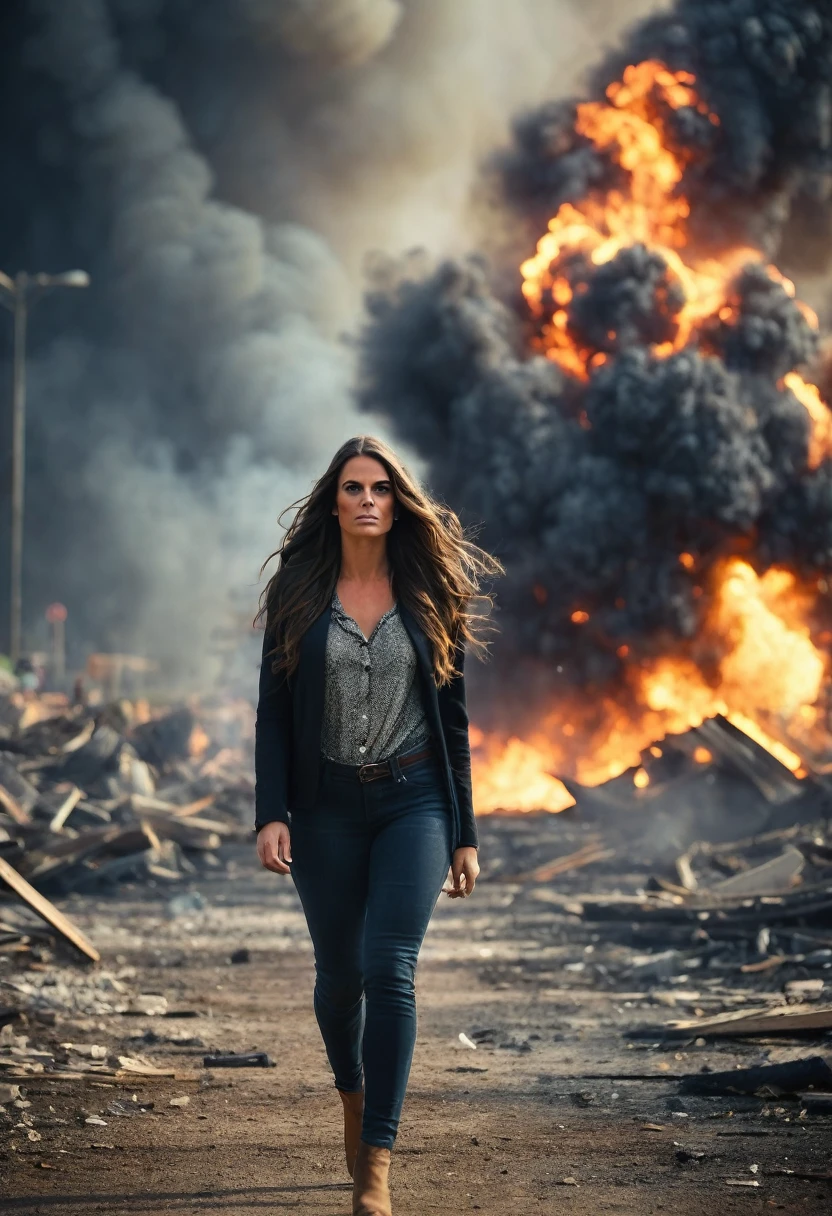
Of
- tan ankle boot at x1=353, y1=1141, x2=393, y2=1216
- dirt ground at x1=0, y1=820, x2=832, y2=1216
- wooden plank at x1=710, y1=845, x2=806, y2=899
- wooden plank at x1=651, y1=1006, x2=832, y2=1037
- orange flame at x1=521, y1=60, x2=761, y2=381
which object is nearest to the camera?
tan ankle boot at x1=353, y1=1141, x2=393, y2=1216

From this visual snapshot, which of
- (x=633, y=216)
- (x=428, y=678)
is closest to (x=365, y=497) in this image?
(x=428, y=678)

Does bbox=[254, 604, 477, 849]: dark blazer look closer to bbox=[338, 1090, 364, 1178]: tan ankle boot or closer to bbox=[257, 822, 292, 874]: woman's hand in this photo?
bbox=[257, 822, 292, 874]: woman's hand

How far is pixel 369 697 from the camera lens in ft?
13.5

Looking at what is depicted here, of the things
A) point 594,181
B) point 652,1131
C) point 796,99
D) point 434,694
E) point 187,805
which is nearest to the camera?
point 434,694

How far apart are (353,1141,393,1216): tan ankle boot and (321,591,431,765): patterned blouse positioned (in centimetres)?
106

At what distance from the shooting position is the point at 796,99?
33.7m

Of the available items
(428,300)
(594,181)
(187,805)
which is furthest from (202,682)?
(187,805)

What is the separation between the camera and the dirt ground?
415 cm

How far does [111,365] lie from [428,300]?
878 inches

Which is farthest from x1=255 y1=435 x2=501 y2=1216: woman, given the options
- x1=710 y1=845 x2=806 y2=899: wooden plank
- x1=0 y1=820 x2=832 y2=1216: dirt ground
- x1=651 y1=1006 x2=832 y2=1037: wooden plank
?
x1=710 y1=845 x2=806 y2=899: wooden plank

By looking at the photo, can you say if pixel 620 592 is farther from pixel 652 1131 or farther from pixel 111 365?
pixel 111 365

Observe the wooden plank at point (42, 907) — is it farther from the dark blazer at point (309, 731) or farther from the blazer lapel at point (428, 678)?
the blazer lapel at point (428, 678)

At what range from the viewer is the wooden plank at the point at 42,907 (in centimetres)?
791

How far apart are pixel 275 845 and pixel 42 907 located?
15.8 ft
